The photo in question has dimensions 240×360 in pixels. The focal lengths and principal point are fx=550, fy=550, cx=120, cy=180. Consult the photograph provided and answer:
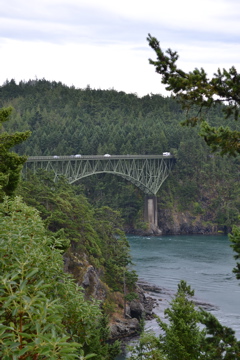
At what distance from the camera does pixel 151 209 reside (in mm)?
93375

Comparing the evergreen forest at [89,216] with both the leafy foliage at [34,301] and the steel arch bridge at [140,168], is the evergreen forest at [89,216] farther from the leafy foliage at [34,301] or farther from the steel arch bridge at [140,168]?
the steel arch bridge at [140,168]

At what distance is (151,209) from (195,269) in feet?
116

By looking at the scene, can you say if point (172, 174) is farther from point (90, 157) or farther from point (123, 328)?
point (123, 328)

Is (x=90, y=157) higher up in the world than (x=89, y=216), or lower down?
higher up

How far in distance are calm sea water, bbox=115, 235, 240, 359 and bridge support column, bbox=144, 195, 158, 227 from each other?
25.3ft

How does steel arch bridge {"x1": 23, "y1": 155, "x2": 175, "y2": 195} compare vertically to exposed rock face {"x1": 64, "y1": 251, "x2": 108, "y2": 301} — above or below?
above

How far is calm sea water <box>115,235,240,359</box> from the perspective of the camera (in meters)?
44.5

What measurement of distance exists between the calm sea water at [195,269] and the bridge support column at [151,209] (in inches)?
304

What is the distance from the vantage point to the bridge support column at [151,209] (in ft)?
304

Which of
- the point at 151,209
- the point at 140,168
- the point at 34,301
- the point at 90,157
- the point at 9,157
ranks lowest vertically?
the point at 34,301

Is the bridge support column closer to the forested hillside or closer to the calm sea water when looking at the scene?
the forested hillside

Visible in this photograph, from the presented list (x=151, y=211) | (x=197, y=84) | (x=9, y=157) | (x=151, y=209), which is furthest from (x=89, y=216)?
(x=151, y=209)

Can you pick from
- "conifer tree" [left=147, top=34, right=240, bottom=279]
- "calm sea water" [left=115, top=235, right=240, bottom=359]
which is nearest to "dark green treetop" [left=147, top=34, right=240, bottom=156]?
"conifer tree" [left=147, top=34, right=240, bottom=279]

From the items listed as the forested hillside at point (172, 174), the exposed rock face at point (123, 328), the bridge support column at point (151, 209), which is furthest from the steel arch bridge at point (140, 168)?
the exposed rock face at point (123, 328)
